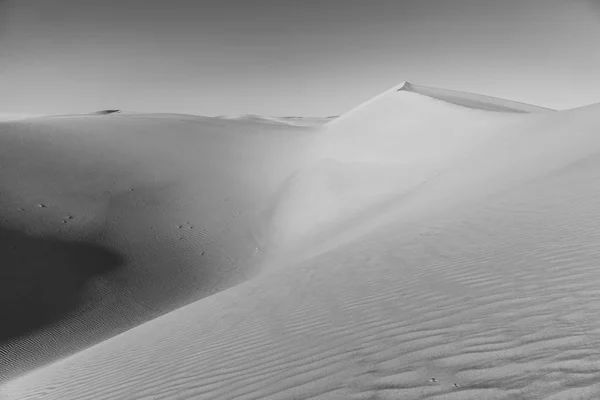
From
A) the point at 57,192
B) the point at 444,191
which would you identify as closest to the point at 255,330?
the point at 444,191

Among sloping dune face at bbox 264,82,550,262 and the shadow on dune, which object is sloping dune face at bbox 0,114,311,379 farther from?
sloping dune face at bbox 264,82,550,262

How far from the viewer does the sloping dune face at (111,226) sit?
9281 mm

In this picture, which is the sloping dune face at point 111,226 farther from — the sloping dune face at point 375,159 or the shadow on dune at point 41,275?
the sloping dune face at point 375,159

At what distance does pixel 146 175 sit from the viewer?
56.9 feet

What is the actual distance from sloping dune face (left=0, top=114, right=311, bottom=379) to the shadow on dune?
0.02 meters

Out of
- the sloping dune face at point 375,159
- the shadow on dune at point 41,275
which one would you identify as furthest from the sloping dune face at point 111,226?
the sloping dune face at point 375,159

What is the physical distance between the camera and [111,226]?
43.0 ft

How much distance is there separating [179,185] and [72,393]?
12616 mm

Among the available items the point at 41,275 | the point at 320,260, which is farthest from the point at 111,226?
the point at 320,260

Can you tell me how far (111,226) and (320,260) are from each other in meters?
7.25

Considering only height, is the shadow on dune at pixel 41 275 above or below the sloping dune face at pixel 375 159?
below

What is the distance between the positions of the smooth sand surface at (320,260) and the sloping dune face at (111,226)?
0.07m

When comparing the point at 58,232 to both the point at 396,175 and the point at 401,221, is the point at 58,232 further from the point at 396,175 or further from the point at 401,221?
the point at 396,175

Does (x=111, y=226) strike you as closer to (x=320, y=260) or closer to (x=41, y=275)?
(x=41, y=275)
